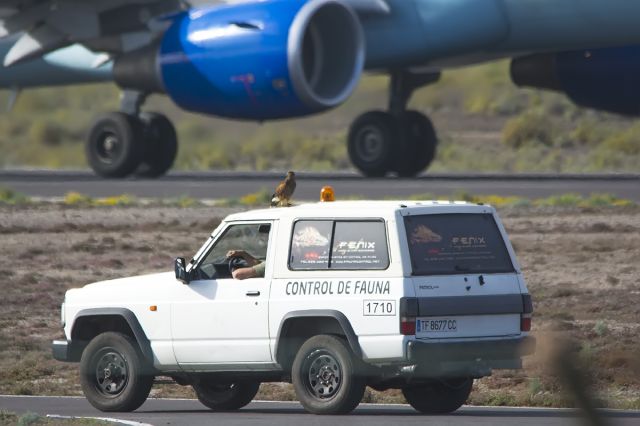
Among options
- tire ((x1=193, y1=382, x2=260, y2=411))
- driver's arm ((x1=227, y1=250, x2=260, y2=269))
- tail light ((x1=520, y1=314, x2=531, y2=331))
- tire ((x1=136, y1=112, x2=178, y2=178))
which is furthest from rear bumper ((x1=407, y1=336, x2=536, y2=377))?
tire ((x1=136, y1=112, x2=178, y2=178))

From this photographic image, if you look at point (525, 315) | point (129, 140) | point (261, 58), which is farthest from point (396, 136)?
point (525, 315)

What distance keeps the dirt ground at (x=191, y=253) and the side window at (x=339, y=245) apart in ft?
3.64

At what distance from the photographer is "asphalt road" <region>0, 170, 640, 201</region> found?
2445 cm

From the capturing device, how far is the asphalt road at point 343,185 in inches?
963

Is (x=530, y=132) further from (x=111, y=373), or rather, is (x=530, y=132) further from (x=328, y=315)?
(x=328, y=315)

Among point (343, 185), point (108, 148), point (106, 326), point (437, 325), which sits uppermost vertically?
point (108, 148)

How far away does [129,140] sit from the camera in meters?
26.1

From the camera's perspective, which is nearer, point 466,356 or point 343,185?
point 466,356

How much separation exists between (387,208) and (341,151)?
39.6 metres

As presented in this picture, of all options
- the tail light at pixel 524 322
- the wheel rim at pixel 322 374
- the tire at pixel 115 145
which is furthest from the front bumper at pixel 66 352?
the tire at pixel 115 145

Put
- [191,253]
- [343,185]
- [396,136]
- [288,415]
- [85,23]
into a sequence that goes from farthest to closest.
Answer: [396,136] < [343,185] < [85,23] < [191,253] < [288,415]

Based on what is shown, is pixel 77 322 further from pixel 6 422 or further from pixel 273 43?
pixel 273 43

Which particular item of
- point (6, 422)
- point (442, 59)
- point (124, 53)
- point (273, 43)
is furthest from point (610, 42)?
point (6, 422)

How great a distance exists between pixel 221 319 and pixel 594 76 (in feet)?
52.9
